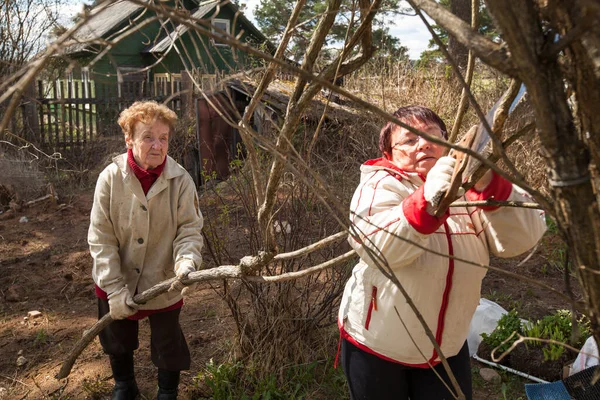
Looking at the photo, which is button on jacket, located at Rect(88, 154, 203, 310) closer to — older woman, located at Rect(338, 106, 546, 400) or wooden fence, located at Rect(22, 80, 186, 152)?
older woman, located at Rect(338, 106, 546, 400)

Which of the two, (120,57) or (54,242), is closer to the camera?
(54,242)

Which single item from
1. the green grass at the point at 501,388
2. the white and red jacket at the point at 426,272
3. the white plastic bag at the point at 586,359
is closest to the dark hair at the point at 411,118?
the white and red jacket at the point at 426,272

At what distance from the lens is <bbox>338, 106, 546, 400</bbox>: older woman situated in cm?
199

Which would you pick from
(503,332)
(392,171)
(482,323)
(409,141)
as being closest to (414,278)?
(392,171)

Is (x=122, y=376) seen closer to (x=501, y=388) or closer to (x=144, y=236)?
(x=144, y=236)

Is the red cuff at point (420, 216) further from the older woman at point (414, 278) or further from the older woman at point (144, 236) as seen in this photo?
the older woman at point (144, 236)

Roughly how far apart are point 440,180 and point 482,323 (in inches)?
113

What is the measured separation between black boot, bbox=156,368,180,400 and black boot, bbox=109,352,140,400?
0.62 feet

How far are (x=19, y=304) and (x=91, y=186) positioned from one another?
451 centimetres

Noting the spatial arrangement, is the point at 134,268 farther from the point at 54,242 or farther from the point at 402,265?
the point at 54,242

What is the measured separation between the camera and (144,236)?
3.09 m

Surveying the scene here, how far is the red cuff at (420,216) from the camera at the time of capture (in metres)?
1.62

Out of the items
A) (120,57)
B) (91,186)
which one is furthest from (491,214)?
(120,57)

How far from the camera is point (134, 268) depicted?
10.3ft
